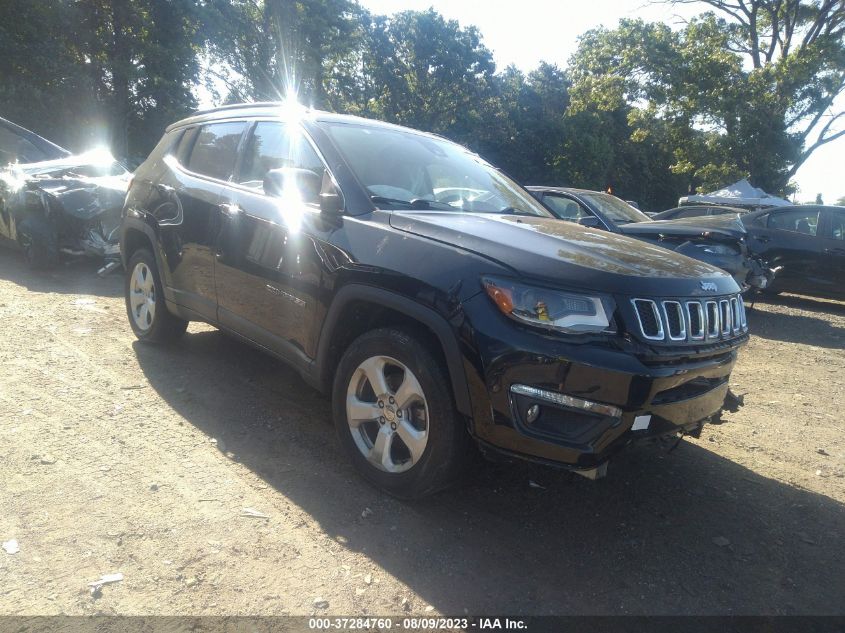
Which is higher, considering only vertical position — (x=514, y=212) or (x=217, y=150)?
(x=217, y=150)

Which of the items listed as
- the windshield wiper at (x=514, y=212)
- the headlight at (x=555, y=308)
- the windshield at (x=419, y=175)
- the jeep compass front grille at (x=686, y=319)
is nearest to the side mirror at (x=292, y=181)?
the windshield at (x=419, y=175)

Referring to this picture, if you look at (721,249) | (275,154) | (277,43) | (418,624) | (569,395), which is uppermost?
(277,43)

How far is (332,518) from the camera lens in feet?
9.68

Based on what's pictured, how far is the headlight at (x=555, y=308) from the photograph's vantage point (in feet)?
8.30

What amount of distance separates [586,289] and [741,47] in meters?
30.4

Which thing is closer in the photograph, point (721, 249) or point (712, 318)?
point (712, 318)

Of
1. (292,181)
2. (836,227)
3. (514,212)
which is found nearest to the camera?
(292,181)

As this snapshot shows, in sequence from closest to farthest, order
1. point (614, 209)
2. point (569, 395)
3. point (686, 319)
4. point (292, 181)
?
point (569, 395) → point (686, 319) → point (292, 181) → point (614, 209)

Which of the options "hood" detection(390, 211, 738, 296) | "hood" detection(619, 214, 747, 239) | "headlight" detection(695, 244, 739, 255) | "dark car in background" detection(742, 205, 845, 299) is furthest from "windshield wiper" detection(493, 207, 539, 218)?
"dark car in background" detection(742, 205, 845, 299)

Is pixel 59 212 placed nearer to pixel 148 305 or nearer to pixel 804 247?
pixel 148 305

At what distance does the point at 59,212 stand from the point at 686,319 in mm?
7649

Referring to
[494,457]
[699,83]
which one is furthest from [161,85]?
[494,457]

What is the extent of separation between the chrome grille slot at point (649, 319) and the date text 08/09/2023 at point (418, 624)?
1.22 meters

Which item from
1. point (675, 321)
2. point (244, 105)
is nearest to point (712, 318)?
point (675, 321)
